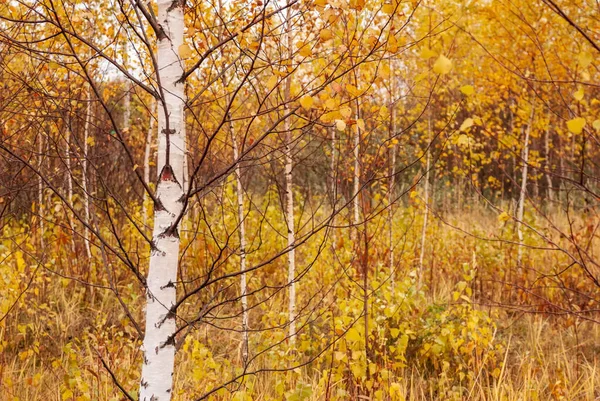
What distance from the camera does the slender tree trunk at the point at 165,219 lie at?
177cm

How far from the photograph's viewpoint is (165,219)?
1767 mm

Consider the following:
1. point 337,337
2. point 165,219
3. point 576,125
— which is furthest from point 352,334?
point 576,125

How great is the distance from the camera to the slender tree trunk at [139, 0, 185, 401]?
177cm

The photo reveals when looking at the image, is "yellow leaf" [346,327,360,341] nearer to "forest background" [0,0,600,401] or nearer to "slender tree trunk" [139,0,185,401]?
"forest background" [0,0,600,401]

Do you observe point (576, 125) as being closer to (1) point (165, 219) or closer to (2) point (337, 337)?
(1) point (165, 219)

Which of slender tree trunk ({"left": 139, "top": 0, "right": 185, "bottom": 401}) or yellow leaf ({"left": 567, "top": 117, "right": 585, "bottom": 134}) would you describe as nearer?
yellow leaf ({"left": 567, "top": 117, "right": 585, "bottom": 134})

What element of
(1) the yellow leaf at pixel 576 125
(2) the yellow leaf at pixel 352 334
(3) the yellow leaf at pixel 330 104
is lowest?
(2) the yellow leaf at pixel 352 334

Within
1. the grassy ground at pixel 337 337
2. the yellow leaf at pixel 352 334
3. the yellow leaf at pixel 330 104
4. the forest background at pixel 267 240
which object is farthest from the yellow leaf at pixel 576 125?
the yellow leaf at pixel 352 334

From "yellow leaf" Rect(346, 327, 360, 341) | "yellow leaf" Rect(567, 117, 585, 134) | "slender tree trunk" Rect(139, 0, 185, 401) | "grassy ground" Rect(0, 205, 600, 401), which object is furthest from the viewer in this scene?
"grassy ground" Rect(0, 205, 600, 401)

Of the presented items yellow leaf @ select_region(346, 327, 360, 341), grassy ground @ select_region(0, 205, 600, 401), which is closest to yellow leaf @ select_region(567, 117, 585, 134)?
grassy ground @ select_region(0, 205, 600, 401)

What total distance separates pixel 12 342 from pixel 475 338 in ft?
11.2

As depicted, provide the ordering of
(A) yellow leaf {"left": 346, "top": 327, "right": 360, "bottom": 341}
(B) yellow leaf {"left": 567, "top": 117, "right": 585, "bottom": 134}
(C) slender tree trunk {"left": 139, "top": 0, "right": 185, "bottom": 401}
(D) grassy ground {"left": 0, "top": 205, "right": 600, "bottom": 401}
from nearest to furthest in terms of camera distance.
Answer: (B) yellow leaf {"left": 567, "top": 117, "right": 585, "bottom": 134} → (C) slender tree trunk {"left": 139, "top": 0, "right": 185, "bottom": 401} → (A) yellow leaf {"left": 346, "top": 327, "right": 360, "bottom": 341} → (D) grassy ground {"left": 0, "top": 205, "right": 600, "bottom": 401}

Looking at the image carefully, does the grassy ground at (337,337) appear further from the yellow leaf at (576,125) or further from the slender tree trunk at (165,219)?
the yellow leaf at (576,125)

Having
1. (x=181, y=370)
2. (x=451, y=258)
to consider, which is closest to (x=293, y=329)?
(x=181, y=370)
